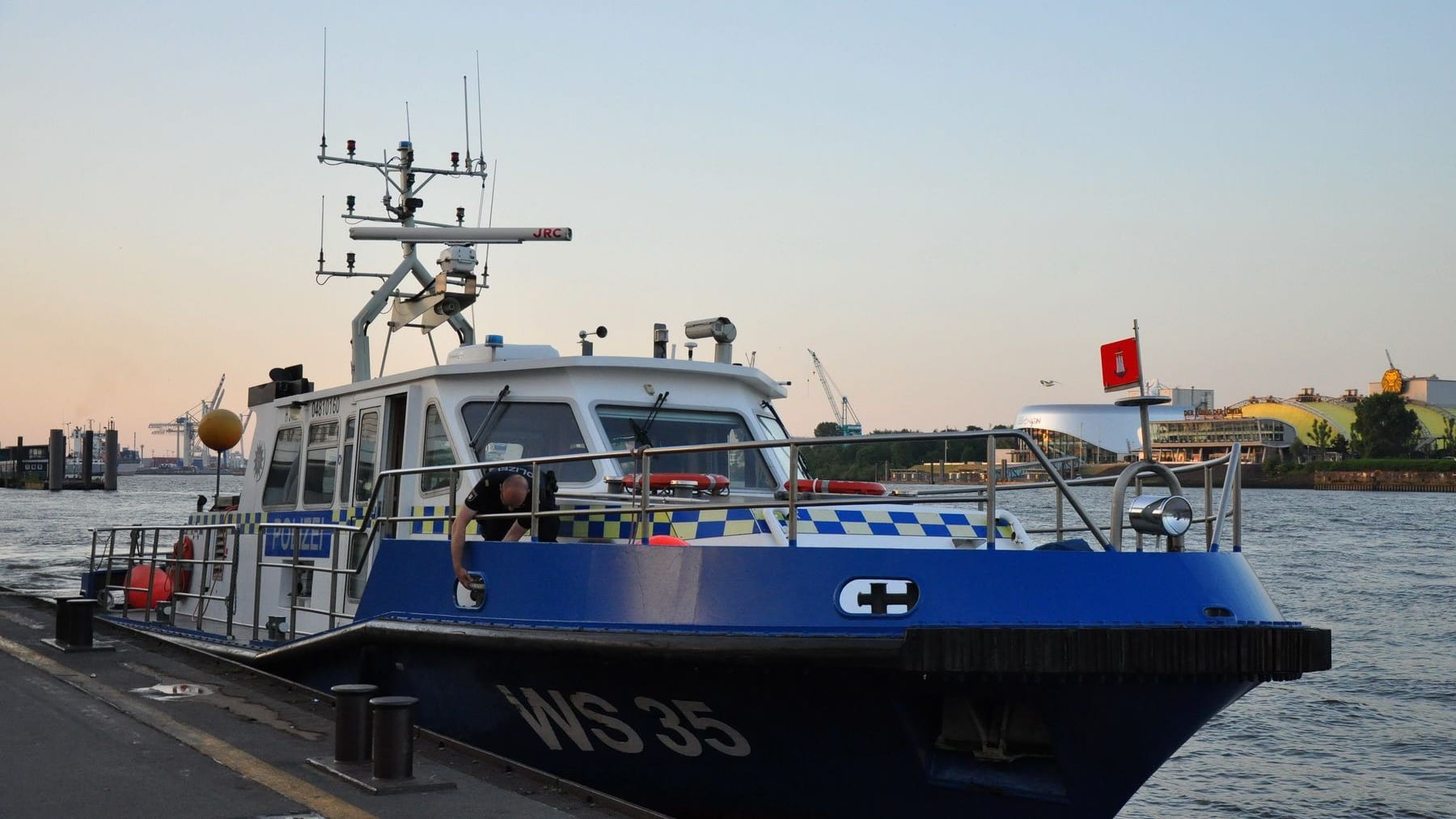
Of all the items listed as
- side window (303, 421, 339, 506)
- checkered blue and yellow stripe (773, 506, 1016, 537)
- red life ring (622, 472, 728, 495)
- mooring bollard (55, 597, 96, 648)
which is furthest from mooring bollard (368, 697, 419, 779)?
mooring bollard (55, 597, 96, 648)

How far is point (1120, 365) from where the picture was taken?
19.0 ft

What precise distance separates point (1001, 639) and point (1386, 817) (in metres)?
7.65

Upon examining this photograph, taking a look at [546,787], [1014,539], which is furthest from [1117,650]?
[546,787]

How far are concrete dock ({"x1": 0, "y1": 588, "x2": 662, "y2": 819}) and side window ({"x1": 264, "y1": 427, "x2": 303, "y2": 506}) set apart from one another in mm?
1383

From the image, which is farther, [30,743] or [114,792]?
[30,743]

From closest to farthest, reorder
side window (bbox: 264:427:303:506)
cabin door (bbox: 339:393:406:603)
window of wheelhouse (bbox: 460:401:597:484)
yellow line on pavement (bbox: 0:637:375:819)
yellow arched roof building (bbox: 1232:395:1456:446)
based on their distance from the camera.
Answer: yellow line on pavement (bbox: 0:637:375:819), window of wheelhouse (bbox: 460:401:597:484), cabin door (bbox: 339:393:406:603), side window (bbox: 264:427:303:506), yellow arched roof building (bbox: 1232:395:1456:446)

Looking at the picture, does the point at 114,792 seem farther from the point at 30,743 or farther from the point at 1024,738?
the point at 1024,738

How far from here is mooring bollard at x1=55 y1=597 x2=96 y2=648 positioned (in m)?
9.72

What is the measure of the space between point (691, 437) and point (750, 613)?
2.49 meters

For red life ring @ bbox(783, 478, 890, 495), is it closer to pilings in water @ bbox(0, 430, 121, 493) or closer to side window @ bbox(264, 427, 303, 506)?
side window @ bbox(264, 427, 303, 506)

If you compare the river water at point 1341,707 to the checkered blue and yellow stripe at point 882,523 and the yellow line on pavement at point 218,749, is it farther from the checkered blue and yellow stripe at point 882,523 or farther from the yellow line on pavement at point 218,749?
the yellow line on pavement at point 218,749

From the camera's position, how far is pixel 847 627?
17.9 ft

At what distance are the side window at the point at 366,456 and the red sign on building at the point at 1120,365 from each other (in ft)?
15.1

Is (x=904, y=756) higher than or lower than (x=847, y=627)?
lower
